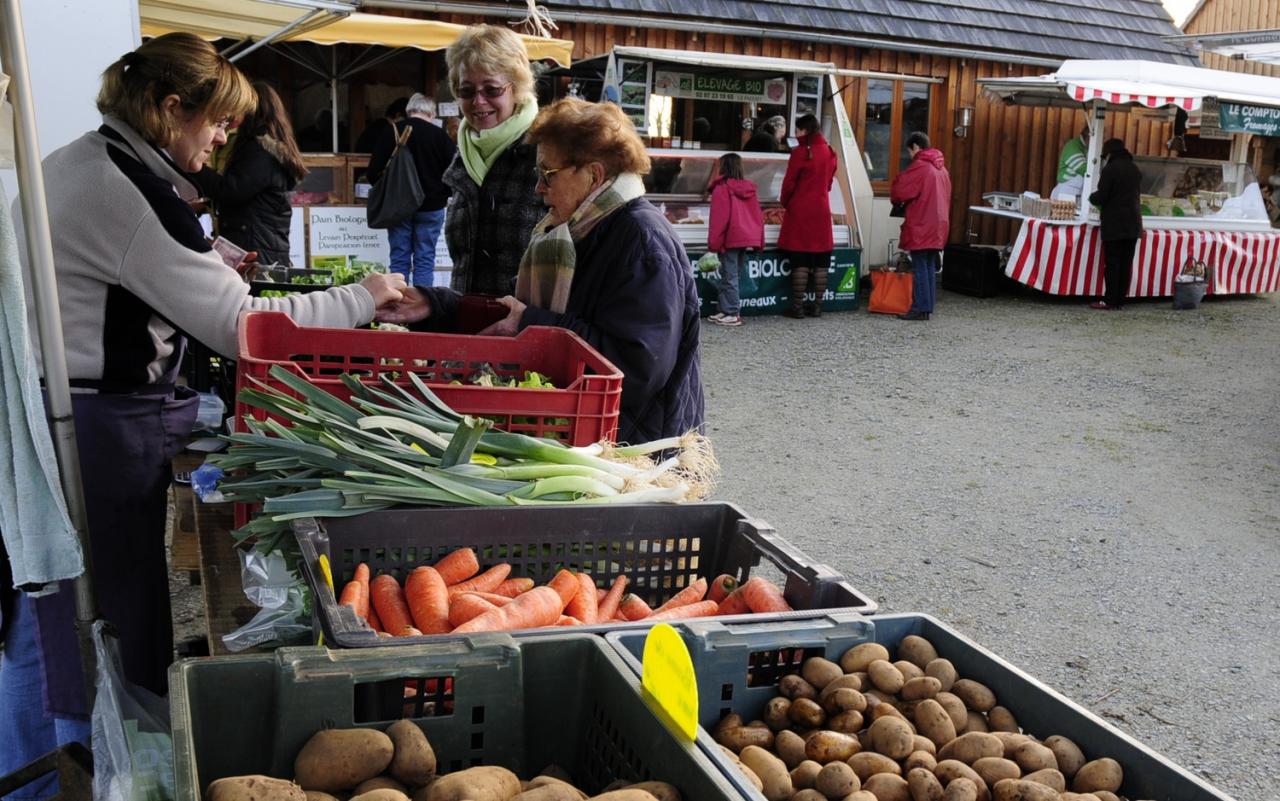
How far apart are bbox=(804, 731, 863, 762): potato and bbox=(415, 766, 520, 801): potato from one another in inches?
18.8

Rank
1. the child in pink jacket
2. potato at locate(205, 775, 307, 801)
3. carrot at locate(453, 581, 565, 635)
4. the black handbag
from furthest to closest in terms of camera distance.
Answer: the child in pink jacket → the black handbag → carrot at locate(453, 581, 565, 635) → potato at locate(205, 775, 307, 801)

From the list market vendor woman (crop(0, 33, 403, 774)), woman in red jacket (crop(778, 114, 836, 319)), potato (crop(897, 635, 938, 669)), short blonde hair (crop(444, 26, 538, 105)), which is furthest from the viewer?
woman in red jacket (crop(778, 114, 836, 319))

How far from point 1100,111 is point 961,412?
7.19 m

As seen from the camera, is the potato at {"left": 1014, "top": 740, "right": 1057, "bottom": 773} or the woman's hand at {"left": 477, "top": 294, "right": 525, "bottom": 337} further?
the woman's hand at {"left": 477, "top": 294, "right": 525, "bottom": 337}

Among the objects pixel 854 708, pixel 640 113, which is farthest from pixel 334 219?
pixel 854 708

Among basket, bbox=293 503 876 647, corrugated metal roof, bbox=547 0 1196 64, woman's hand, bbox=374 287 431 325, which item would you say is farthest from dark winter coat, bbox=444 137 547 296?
corrugated metal roof, bbox=547 0 1196 64

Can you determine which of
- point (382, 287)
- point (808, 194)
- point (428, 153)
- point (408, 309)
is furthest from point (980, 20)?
point (382, 287)

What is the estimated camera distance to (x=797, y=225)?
12188 millimetres

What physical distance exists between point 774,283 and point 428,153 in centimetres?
453

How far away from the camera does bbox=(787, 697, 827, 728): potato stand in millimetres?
1877

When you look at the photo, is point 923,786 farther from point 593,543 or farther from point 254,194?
point 254,194

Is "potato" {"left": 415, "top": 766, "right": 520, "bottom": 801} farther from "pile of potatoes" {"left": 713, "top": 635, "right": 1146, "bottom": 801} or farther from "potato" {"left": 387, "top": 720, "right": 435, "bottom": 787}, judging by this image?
"pile of potatoes" {"left": 713, "top": 635, "right": 1146, "bottom": 801}

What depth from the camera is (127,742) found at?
198 cm

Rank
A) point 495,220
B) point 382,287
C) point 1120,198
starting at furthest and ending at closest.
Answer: point 1120,198
point 495,220
point 382,287
